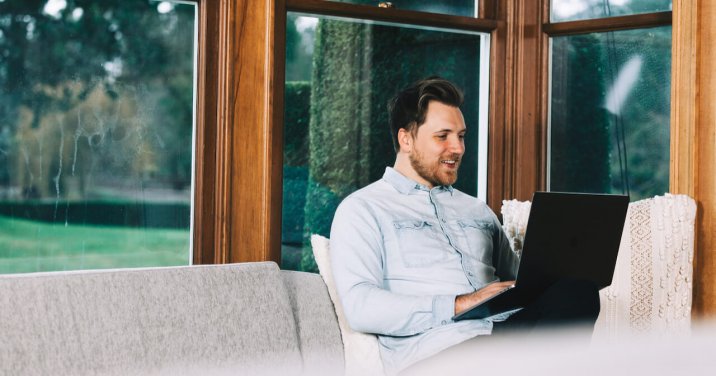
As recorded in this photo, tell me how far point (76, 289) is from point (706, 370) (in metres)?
1.42

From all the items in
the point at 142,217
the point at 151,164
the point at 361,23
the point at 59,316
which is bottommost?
the point at 59,316

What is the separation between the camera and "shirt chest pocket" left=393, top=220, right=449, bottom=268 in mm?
2441

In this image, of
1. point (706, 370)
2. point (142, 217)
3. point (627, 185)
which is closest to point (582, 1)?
point (627, 185)

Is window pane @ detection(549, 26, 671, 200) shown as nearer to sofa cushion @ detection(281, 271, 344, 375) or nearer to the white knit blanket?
the white knit blanket

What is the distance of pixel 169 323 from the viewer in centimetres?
202

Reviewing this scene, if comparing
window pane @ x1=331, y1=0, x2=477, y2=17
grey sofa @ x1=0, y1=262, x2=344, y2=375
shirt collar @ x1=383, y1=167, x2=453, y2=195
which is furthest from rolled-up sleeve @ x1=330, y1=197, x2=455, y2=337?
window pane @ x1=331, y1=0, x2=477, y2=17

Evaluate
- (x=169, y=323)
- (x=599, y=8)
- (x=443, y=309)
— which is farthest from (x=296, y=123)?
(x=599, y=8)

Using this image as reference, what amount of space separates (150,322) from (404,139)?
100cm

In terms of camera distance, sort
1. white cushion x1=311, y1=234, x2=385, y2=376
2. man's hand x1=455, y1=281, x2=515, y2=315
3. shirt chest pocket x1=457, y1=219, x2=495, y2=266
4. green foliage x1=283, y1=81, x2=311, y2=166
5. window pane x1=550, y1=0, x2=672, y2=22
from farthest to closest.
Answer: window pane x1=550, y1=0, x2=672, y2=22, green foliage x1=283, y1=81, x2=311, y2=166, shirt chest pocket x1=457, y1=219, x2=495, y2=266, white cushion x1=311, y1=234, x2=385, y2=376, man's hand x1=455, y1=281, x2=515, y2=315

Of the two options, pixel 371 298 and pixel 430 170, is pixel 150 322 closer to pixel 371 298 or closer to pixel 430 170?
pixel 371 298

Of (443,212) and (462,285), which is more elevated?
(443,212)

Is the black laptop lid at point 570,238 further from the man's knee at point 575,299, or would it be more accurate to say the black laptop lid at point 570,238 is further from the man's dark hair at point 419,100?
the man's dark hair at point 419,100

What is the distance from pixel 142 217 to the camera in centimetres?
263

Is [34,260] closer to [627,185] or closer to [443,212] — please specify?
[443,212]
